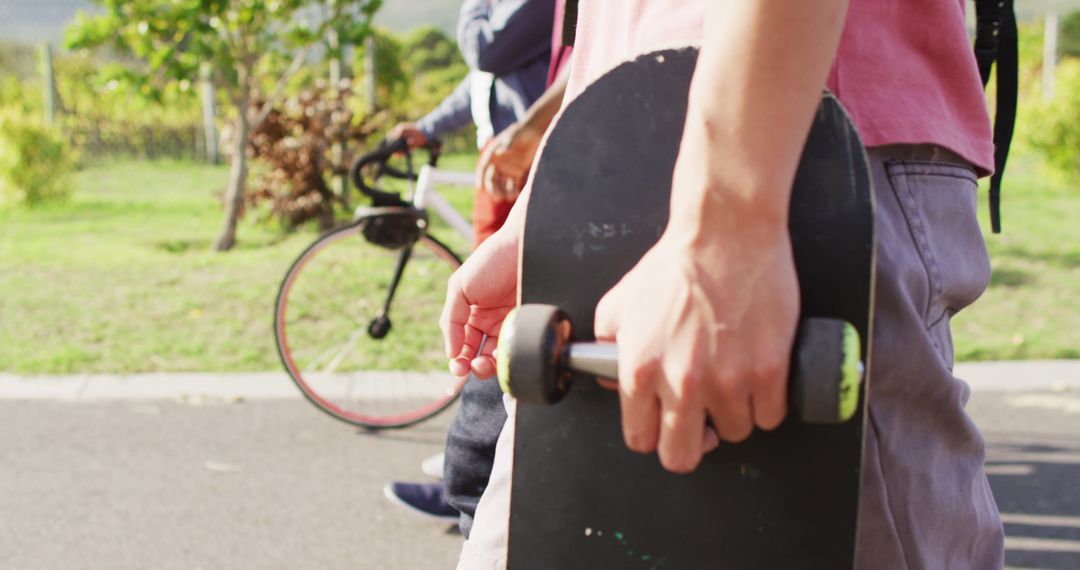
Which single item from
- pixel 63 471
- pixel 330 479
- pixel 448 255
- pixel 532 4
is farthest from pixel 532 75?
pixel 63 471

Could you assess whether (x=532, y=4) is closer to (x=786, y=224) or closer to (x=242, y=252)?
(x=786, y=224)

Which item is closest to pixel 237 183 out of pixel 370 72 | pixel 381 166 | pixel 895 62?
pixel 370 72

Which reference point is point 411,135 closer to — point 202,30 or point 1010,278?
point 202,30

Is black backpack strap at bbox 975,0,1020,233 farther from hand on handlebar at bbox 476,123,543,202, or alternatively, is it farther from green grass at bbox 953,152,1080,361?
green grass at bbox 953,152,1080,361

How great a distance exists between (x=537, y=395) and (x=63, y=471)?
10.1 ft

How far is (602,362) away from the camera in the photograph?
91cm

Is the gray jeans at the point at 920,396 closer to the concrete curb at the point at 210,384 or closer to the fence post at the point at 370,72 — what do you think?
the concrete curb at the point at 210,384

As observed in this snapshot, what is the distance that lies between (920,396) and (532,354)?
0.40 metres

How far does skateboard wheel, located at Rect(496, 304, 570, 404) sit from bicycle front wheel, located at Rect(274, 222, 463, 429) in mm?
2945

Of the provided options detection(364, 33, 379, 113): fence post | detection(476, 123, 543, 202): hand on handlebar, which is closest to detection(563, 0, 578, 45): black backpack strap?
detection(476, 123, 543, 202): hand on handlebar

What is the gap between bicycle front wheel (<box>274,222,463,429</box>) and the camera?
4031 millimetres

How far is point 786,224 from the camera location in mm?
909

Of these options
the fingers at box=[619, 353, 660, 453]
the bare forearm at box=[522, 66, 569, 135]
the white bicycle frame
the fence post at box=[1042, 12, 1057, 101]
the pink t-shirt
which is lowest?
the white bicycle frame

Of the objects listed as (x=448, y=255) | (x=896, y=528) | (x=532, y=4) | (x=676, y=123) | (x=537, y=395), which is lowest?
(x=448, y=255)
